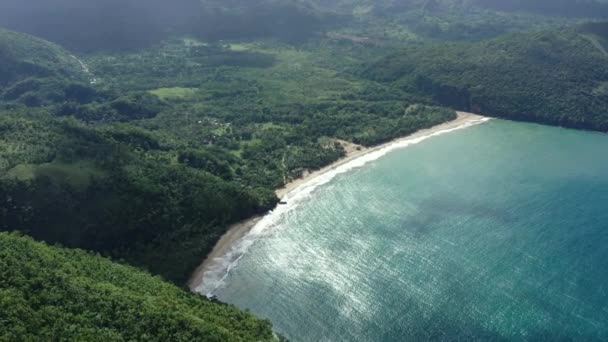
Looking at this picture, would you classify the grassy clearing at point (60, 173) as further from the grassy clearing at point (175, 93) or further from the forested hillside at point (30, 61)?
the forested hillside at point (30, 61)

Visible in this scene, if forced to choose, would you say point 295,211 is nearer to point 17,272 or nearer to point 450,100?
point 17,272

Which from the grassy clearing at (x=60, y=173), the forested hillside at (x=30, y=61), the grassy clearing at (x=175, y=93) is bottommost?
the grassy clearing at (x=175, y=93)

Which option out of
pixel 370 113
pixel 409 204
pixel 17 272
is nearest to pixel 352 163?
pixel 409 204

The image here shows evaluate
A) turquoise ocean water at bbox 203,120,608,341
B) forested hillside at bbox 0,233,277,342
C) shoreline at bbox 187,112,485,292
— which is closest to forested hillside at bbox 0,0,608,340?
forested hillside at bbox 0,233,277,342

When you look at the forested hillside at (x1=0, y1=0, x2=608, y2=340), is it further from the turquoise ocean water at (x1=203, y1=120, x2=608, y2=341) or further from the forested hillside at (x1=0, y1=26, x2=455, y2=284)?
the turquoise ocean water at (x1=203, y1=120, x2=608, y2=341)

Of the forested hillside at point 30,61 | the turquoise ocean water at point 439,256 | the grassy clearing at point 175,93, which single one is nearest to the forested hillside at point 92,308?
the turquoise ocean water at point 439,256

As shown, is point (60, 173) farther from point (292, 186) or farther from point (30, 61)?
point (30, 61)
